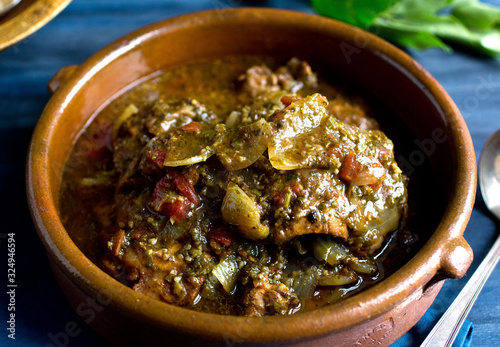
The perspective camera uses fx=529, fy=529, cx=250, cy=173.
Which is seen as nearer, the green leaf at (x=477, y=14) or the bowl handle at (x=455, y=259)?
the bowl handle at (x=455, y=259)

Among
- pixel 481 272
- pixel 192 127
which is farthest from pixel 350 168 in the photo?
pixel 481 272

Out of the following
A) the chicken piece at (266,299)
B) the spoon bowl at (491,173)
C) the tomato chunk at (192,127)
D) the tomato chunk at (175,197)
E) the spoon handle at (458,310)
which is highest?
the tomato chunk at (192,127)

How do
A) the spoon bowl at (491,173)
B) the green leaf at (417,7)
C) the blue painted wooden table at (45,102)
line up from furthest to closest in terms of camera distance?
the green leaf at (417,7)
the spoon bowl at (491,173)
the blue painted wooden table at (45,102)

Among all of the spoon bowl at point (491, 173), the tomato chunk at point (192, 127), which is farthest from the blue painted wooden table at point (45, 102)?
the tomato chunk at point (192, 127)

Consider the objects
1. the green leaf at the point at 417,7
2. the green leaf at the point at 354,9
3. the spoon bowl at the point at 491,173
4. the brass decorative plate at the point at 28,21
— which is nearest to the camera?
the spoon bowl at the point at 491,173

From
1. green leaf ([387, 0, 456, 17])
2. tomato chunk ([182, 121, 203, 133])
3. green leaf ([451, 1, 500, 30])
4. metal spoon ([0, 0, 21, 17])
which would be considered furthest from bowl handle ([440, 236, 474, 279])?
metal spoon ([0, 0, 21, 17])

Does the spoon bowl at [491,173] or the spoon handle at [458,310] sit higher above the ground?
the spoon bowl at [491,173]

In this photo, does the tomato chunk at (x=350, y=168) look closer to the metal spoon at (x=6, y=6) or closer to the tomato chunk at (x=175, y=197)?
the tomato chunk at (x=175, y=197)
